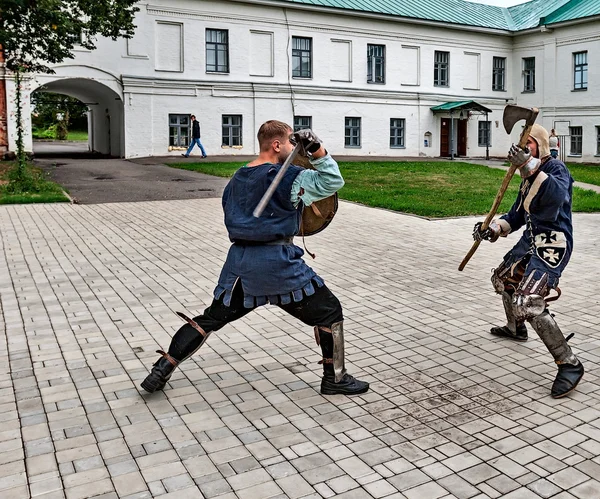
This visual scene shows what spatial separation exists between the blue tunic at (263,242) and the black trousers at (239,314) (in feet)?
0.24

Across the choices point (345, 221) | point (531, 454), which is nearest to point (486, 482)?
point (531, 454)

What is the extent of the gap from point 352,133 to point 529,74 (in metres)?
11.9

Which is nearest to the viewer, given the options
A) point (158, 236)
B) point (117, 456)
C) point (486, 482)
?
point (486, 482)

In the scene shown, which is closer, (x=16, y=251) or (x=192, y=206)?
(x=16, y=251)

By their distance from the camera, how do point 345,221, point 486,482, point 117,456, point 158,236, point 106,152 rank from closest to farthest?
point 486,482
point 117,456
point 158,236
point 345,221
point 106,152

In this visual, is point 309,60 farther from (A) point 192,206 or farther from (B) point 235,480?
(B) point 235,480

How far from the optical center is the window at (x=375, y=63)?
123ft

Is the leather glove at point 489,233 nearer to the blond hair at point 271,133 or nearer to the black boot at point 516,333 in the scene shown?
the black boot at point 516,333

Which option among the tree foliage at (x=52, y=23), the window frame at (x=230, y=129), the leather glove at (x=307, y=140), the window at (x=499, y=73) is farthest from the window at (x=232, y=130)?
the leather glove at (x=307, y=140)

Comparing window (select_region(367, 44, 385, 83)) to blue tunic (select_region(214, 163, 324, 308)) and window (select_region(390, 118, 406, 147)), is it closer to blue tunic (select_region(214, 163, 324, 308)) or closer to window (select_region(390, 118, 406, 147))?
window (select_region(390, 118, 406, 147))

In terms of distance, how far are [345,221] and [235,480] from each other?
34.3 ft

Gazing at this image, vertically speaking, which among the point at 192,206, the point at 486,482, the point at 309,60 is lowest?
the point at 486,482

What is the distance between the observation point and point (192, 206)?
15852 mm

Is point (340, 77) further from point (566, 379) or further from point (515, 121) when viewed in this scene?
point (566, 379)
